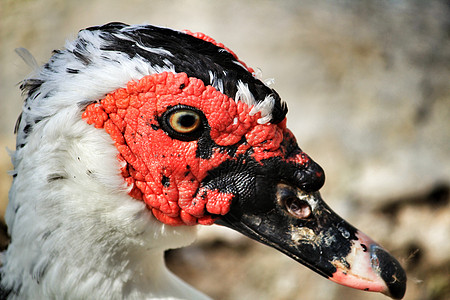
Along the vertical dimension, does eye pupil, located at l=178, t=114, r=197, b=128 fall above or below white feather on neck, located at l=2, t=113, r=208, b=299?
above

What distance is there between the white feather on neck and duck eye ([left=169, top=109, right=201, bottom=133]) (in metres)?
0.29

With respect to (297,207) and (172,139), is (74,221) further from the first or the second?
(297,207)

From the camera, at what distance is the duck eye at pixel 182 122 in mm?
2125

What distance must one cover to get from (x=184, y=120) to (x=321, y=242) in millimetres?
795

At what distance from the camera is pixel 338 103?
5.60 meters

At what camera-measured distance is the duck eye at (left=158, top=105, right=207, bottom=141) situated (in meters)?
2.12

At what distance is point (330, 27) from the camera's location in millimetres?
6113

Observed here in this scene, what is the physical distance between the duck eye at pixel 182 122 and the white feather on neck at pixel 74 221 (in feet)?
0.85

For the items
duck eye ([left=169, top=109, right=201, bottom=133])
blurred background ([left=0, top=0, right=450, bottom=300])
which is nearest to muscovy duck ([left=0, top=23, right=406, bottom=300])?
duck eye ([left=169, top=109, right=201, bottom=133])

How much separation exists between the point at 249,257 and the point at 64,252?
3065 mm

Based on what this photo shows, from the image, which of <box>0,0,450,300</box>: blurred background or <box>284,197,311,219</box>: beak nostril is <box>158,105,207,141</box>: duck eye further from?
<box>0,0,450,300</box>: blurred background

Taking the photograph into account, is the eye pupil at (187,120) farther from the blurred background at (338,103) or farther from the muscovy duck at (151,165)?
the blurred background at (338,103)

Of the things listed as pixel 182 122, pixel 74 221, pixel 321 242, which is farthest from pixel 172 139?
pixel 321 242

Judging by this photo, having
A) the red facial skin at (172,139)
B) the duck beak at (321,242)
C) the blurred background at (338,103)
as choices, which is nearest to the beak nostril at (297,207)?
the duck beak at (321,242)
